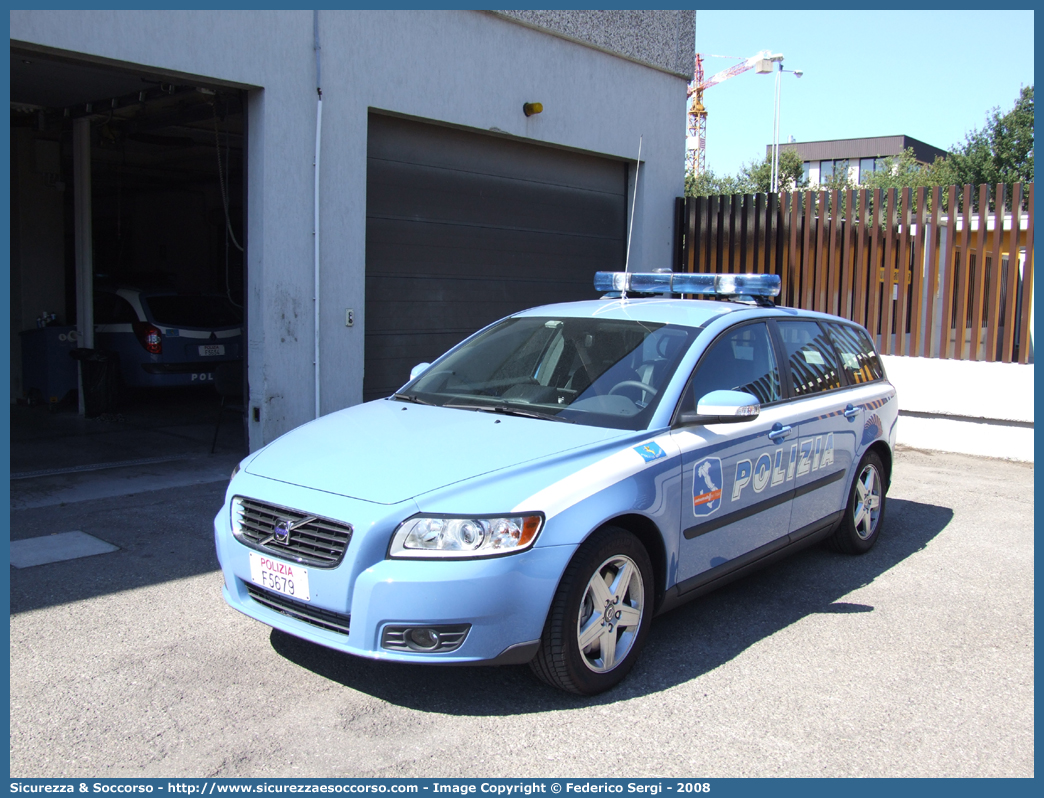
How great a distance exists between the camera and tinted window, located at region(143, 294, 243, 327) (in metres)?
10.8

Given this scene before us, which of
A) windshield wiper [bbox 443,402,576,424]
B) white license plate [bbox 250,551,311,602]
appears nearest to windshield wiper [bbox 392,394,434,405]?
windshield wiper [bbox 443,402,576,424]

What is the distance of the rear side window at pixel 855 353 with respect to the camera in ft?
18.8

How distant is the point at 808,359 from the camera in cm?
529

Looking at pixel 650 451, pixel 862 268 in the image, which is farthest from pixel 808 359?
pixel 862 268

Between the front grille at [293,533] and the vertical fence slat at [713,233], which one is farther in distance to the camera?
the vertical fence slat at [713,233]

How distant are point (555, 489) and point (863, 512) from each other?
122 inches

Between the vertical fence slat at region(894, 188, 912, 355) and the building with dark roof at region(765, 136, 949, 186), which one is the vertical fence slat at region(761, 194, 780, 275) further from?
the building with dark roof at region(765, 136, 949, 186)

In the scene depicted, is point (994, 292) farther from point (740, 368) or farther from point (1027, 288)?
point (740, 368)

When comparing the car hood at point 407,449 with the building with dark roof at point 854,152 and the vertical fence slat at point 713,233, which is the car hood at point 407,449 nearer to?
the vertical fence slat at point 713,233

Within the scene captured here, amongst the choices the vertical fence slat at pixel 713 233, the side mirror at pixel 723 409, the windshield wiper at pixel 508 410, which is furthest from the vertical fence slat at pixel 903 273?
the windshield wiper at pixel 508 410

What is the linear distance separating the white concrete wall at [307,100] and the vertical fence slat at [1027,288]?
5124 mm
